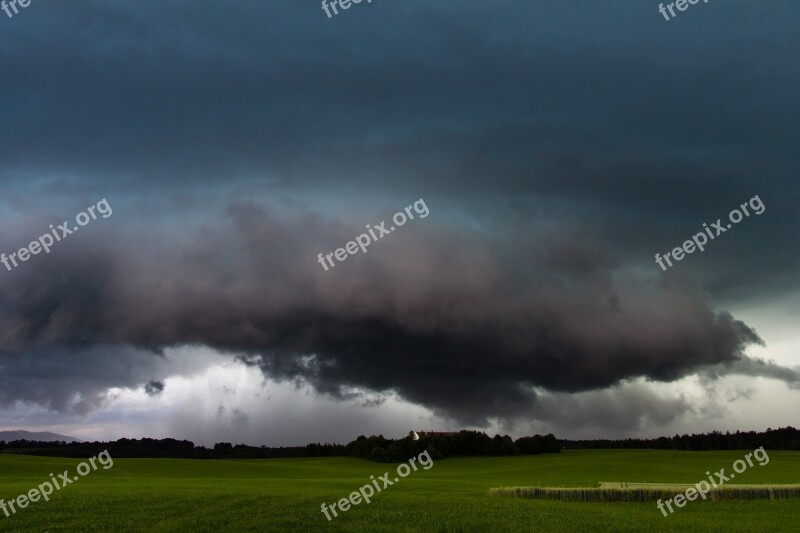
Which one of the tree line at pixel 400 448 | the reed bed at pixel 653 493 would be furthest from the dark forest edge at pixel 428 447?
the reed bed at pixel 653 493

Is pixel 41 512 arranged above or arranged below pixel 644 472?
above

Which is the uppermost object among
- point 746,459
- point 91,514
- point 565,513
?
point 91,514

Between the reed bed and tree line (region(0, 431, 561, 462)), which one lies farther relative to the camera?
tree line (region(0, 431, 561, 462))

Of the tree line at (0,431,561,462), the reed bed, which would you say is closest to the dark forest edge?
the tree line at (0,431,561,462)

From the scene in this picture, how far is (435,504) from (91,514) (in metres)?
18.0

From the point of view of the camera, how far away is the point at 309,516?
34000 millimetres

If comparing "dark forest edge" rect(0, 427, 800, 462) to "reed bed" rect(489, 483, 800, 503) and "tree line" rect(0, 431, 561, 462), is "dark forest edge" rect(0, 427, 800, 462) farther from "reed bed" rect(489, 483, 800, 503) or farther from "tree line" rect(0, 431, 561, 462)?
"reed bed" rect(489, 483, 800, 503)

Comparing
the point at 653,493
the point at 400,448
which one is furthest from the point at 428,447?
the point at 653,493

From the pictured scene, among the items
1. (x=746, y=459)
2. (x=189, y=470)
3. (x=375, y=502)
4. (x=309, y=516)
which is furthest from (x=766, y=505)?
(x=746, y=459)

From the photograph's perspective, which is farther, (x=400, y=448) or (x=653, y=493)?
(x=400, y=448)

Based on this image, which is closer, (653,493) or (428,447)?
(653,493)

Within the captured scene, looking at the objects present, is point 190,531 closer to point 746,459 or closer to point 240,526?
point 240,526

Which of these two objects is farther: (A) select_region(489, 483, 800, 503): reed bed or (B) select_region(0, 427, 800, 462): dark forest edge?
(B) select_region(0, 427, 800, 462): dark forest edge

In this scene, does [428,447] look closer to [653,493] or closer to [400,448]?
[400,448]
